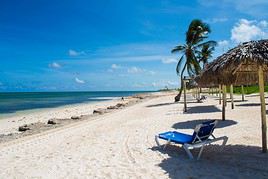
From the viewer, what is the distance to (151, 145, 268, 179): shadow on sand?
4.16 m

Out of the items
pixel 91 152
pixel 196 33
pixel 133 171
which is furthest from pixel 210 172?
pixel 196 33

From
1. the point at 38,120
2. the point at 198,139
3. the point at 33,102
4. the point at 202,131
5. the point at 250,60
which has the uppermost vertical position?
the point at 250,60

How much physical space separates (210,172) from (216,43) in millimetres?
19244

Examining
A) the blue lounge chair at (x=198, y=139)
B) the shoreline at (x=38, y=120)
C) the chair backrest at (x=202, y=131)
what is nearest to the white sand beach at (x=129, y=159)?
the blue lounge chair at (x=198, y=139)

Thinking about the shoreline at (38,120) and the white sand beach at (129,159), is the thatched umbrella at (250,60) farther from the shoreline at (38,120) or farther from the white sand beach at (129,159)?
the shoreline at (38,120)

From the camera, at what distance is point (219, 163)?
4703mm

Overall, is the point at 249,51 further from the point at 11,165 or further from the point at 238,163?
→ the point at 11,165

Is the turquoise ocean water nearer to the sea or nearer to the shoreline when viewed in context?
the sea

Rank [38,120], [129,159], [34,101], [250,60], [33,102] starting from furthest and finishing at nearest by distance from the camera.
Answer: [34,101]
[33,102]
[38,120]
[129,159]
[250,60]

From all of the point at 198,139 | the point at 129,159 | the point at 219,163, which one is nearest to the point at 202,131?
the point at 198,139

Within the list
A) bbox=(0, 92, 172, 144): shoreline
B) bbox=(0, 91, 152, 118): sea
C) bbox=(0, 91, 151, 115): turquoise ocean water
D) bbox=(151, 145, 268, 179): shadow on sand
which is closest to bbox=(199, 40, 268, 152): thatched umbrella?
bbox=(151, 145, 268, 179): shadow on sand

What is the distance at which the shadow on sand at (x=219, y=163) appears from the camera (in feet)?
13.6

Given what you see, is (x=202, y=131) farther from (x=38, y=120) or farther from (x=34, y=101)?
(x=34, y=101)

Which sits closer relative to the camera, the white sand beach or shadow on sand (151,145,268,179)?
shadow on sand (151,145,268,179)
